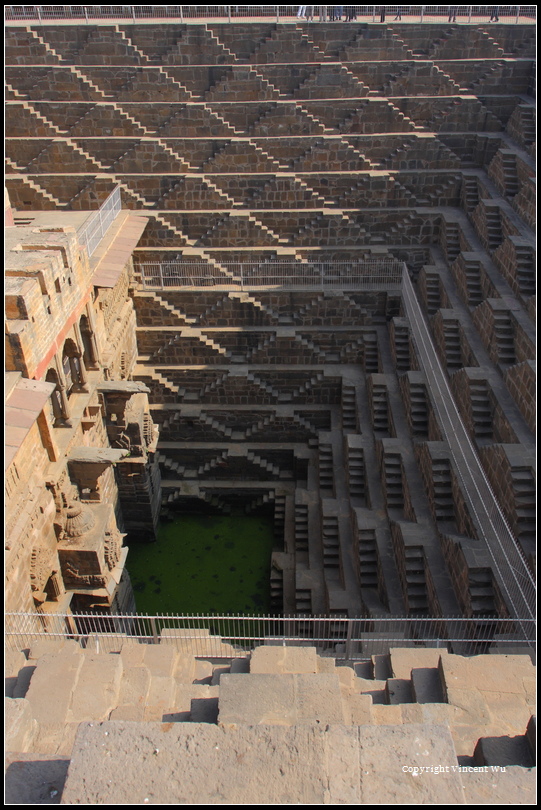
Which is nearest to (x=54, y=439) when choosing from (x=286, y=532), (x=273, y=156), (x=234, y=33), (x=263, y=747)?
(x=286, y=532)

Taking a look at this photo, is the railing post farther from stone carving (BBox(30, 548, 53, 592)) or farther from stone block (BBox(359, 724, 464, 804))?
stone carving (BBox(30, 548, 53, 592))

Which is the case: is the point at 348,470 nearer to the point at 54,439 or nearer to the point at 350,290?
the point at 350,290

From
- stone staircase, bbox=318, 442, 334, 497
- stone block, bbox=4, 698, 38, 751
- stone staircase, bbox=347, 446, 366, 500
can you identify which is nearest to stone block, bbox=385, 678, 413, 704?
stone block, bbox=4, 698, 38, 751

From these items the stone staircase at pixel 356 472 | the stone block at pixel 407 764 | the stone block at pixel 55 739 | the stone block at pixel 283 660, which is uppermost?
the stone block at pixel 407 764

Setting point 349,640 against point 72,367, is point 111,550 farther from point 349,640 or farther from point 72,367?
point 349,640

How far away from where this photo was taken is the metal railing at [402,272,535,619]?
9.73 metres

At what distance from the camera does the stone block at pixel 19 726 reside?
21.1 feet

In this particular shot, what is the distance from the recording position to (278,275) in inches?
711

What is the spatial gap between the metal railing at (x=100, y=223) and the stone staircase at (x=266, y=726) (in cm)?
947

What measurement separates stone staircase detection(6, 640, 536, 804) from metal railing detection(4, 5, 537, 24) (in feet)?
59.9

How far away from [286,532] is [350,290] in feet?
22.7

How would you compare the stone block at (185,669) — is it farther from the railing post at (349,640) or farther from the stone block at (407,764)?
the stone block at (407,764)

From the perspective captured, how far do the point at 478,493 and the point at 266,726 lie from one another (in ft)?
23.0

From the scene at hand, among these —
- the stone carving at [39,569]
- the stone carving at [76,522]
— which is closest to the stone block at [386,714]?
the stone carving at [39,569]
